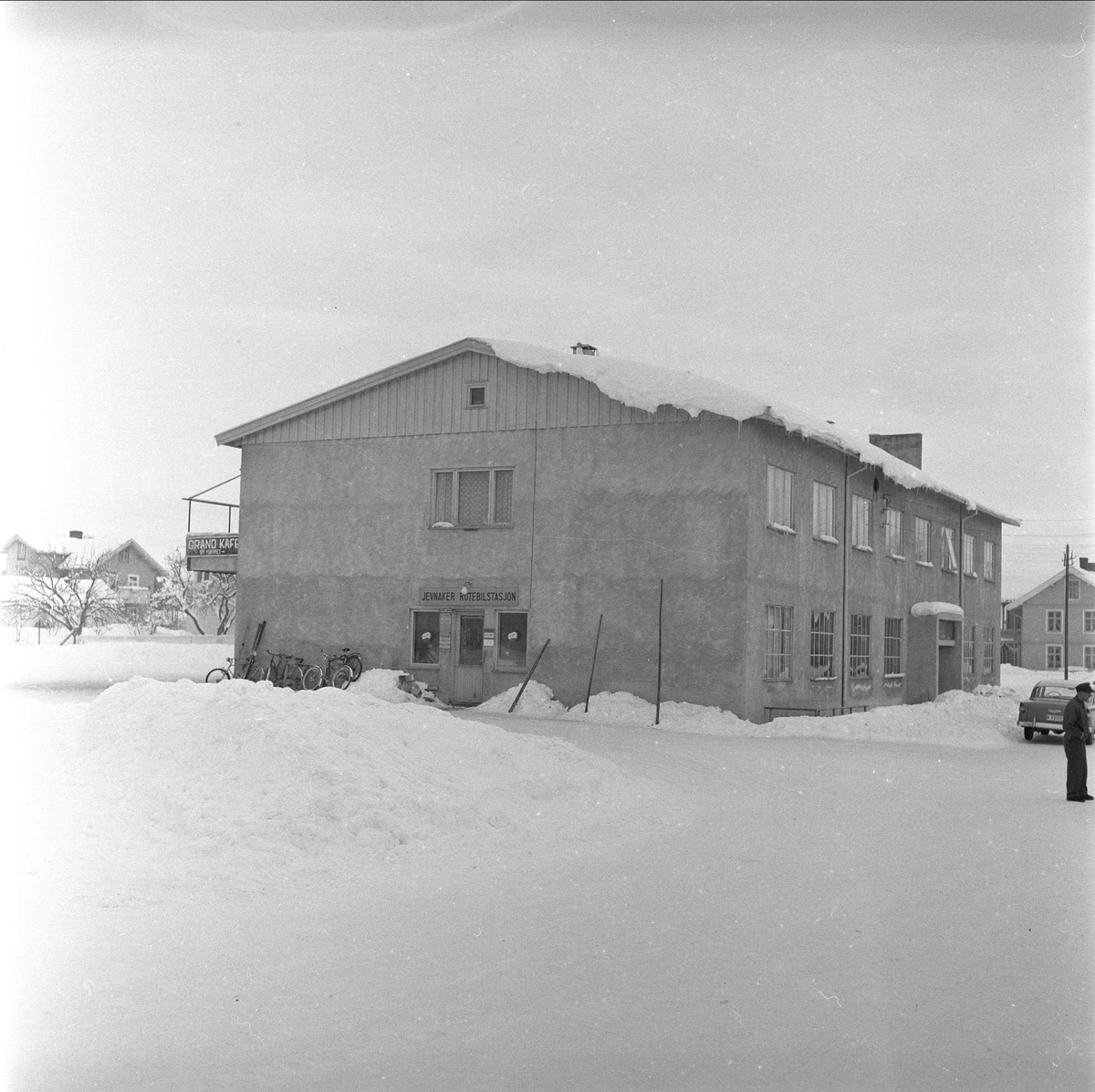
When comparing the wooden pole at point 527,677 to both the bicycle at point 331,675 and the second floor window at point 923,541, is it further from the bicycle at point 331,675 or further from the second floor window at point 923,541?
the second floor window at point 923,541

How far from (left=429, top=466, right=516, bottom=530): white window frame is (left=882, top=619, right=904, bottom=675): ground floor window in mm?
11499

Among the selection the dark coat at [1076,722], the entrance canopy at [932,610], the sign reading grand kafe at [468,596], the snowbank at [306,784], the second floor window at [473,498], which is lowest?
the snowbank at [306,784]

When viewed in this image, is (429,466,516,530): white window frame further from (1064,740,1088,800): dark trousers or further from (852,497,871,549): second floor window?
(1064,740,1088,800): dark trousers

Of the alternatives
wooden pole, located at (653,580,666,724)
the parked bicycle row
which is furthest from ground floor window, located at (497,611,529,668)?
the parked bicycle row

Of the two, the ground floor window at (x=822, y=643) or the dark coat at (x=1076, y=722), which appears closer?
the dark coat at (x=1076, y=722)

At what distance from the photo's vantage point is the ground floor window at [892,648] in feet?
108

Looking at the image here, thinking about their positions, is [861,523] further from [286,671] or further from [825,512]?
[286,671]

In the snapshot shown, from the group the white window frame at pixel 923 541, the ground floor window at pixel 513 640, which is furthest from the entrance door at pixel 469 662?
the white window frame at pixel 923 541

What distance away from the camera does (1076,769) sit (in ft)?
47.8

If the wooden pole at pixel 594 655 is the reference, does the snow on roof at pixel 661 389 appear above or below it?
above

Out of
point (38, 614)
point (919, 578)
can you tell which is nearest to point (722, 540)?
point (919, 578)

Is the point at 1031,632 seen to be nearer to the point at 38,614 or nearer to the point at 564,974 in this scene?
the point at 38,614

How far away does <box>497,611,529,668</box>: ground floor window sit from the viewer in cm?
2678

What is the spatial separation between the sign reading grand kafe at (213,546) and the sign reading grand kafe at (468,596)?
5.90m
